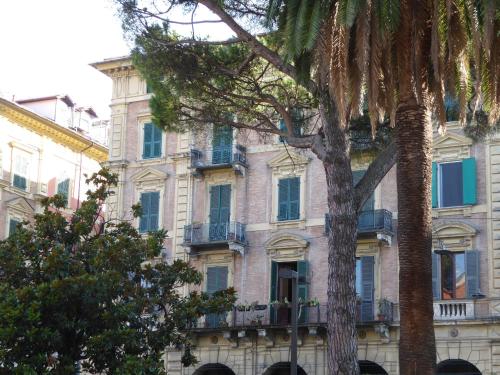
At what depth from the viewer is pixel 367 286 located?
109 ft

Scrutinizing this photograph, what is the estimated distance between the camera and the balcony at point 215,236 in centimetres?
3541

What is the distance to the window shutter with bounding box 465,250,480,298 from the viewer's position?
1243 inches

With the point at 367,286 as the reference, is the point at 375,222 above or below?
above

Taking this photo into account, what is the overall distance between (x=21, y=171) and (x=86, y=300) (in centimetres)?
2334

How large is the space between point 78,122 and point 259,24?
29.5 m

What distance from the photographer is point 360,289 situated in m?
33.2

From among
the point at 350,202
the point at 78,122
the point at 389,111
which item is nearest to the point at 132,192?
the point at 78,122

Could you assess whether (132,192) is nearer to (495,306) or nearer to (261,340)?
(261,340)

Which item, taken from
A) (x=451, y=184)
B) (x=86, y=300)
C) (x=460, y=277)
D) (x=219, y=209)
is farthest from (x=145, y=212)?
(x=86, y=300)

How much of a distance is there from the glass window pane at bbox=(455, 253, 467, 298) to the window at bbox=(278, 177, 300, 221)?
588cm

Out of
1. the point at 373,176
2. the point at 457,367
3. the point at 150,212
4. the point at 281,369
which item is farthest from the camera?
the point at 150,212

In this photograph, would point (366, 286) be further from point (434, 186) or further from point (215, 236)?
point (215, 236)

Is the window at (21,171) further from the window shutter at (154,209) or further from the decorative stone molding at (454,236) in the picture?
the decorative stone molding at (454,236)

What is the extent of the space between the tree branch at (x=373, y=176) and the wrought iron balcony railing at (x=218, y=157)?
14927 millimetres
